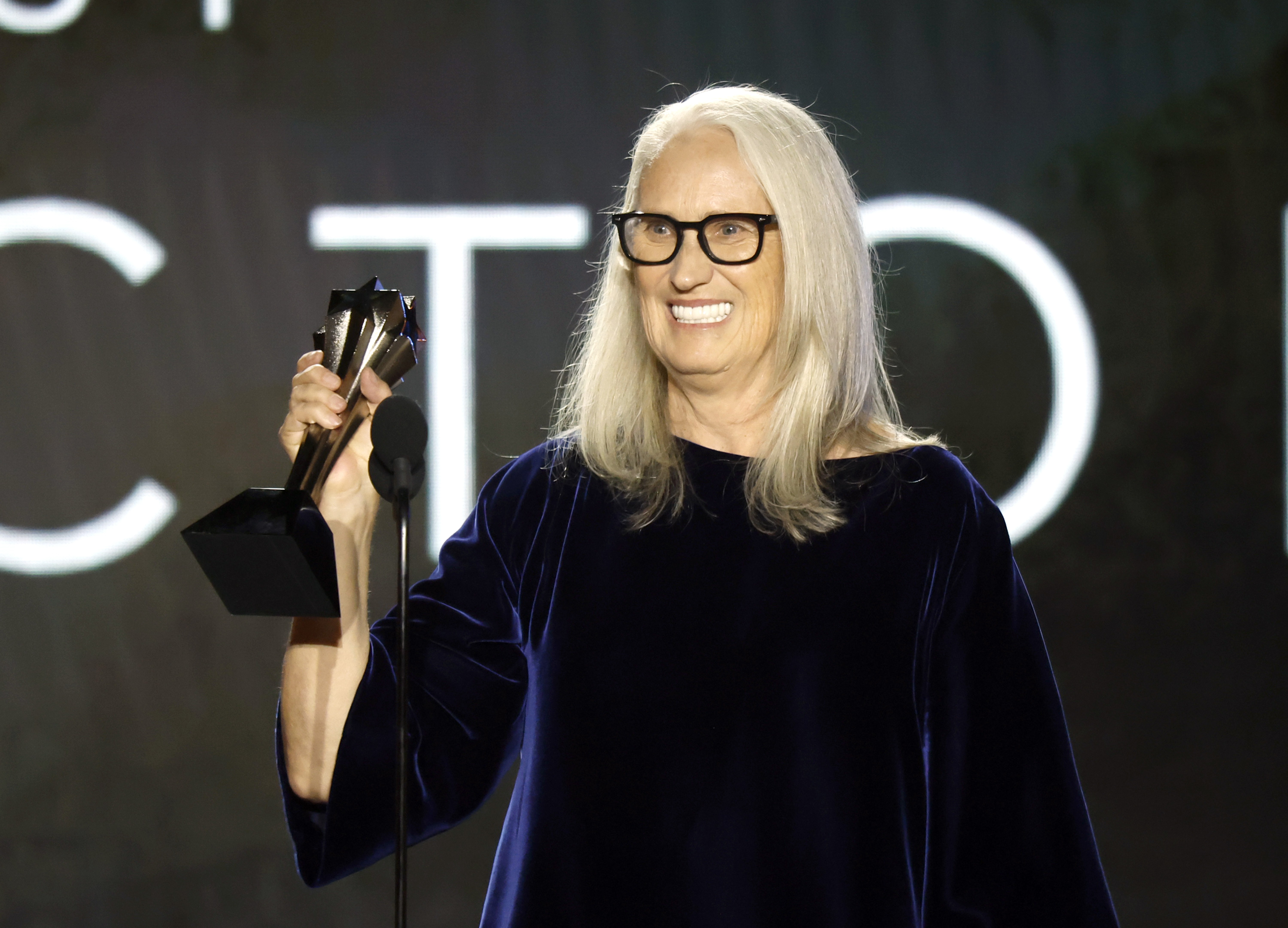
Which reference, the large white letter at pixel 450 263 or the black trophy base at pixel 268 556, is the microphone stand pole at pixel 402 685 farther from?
Answer: the large white letter at pixel 450 263

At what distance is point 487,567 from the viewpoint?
1147 millimetres

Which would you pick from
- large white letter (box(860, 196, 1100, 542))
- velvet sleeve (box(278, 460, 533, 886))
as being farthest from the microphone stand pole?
large white letter (box(860, 196, 1100, 542))

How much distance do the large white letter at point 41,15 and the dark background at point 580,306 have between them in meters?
0.03

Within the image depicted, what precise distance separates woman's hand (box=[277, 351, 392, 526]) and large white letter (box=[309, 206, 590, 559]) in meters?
1.23

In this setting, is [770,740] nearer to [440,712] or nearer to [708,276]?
[440,712]

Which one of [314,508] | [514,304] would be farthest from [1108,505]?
[314,508]

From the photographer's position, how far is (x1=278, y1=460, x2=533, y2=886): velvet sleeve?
1.07 meters

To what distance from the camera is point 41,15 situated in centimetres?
242

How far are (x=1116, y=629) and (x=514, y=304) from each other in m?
1.43

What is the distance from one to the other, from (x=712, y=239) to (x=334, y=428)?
40 cm

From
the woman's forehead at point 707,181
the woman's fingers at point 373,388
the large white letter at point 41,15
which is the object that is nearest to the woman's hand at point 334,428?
the woman's fingers at point 373,388

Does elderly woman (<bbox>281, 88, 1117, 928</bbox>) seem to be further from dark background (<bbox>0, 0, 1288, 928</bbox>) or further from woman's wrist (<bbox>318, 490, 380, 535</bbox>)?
dark background (<bbox>0, 0, 1288, 928</bbox>)

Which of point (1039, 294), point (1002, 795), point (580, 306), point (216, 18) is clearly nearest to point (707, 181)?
point (1002, 795)

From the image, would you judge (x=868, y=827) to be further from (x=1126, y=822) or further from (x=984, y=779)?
(x=1126, y=822)
